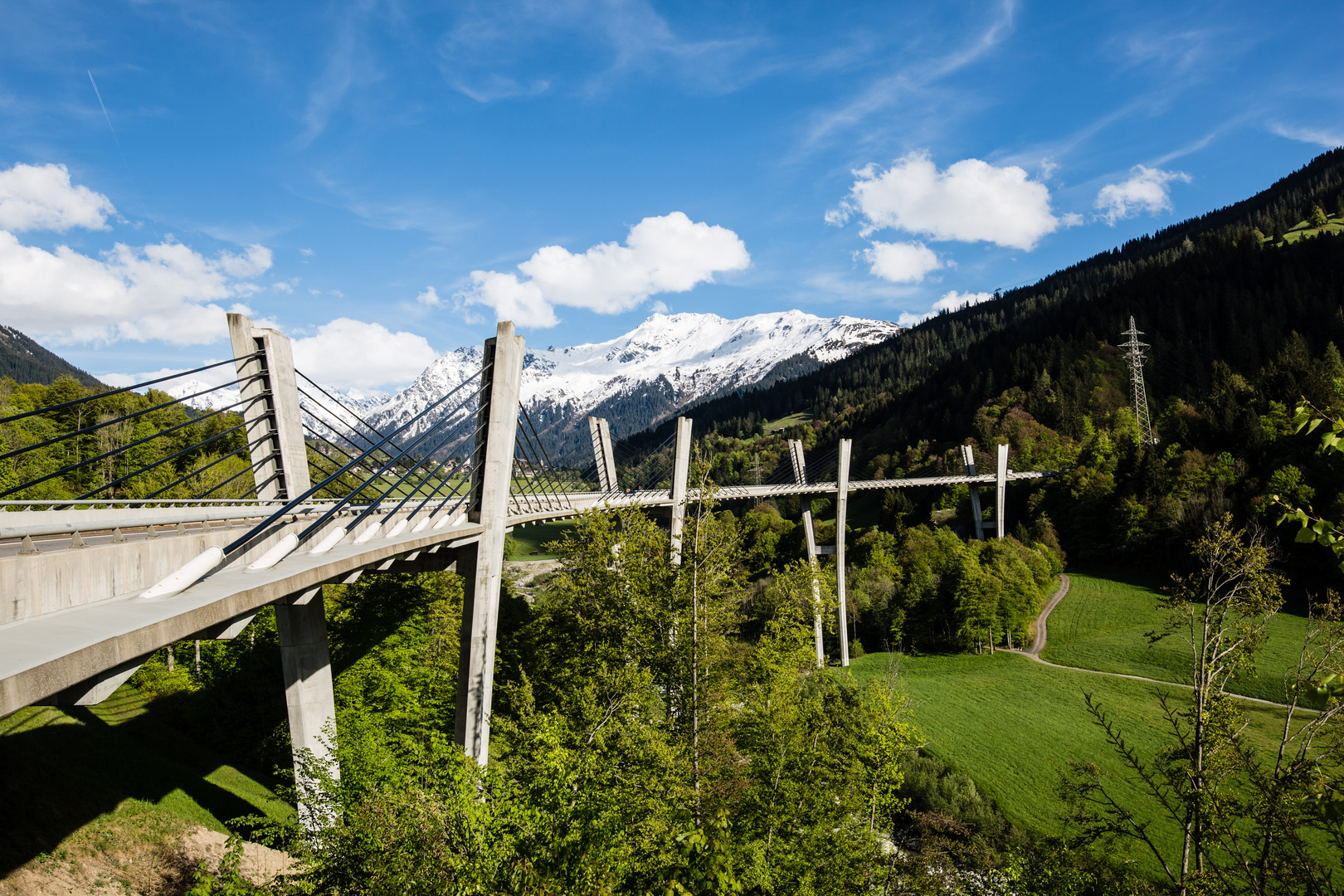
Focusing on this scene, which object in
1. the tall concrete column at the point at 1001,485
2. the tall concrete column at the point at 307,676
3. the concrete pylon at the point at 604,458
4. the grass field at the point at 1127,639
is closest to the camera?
the tall concrete column at the point at 307,676

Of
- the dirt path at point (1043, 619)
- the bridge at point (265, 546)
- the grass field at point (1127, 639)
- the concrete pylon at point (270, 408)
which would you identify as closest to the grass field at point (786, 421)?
the dirt path at point (1043, 619)

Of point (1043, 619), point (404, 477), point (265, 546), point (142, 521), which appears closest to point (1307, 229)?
point (1043, 619)

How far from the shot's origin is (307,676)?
14.1 meters

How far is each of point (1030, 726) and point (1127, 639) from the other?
1480cm

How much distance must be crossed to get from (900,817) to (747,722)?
16.1m

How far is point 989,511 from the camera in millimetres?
66875

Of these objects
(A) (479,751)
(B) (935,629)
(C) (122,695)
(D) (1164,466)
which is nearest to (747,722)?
(A) (479,751)

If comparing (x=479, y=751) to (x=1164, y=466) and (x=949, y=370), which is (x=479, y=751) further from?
(x=949, y=370)

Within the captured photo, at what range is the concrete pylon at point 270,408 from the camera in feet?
42.9

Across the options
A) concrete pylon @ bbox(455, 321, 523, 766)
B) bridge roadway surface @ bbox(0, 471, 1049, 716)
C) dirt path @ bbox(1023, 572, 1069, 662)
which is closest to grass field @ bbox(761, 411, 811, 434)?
dirt path @ bbox(1023, 572, 1069, 662)

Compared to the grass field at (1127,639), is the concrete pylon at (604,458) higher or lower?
higher

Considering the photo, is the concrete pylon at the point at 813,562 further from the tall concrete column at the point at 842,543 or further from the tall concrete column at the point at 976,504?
the tall concrete column at the point at 976,504

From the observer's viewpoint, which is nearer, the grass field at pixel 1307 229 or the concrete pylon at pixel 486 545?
the concrete pylon at pixel 486 545

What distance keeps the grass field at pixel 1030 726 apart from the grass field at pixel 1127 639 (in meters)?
2.22
